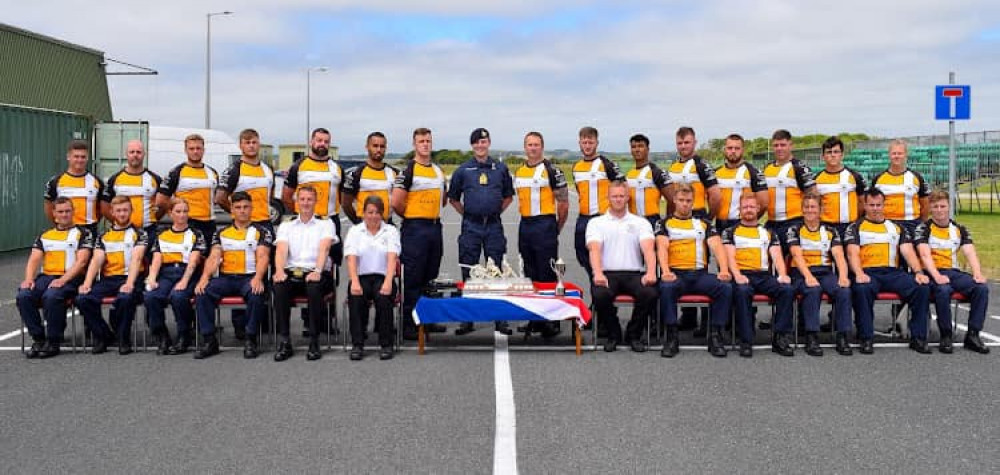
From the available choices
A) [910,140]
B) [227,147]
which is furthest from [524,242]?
[910,140]

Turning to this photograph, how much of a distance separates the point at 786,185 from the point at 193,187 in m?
5.54

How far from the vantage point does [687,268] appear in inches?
343

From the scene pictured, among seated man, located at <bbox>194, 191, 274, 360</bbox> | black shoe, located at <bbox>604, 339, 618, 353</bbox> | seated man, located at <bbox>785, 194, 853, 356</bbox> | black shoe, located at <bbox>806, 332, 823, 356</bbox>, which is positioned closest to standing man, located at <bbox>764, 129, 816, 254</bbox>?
seated man, located at <bbox>785, 194, 853, 356</bbox>

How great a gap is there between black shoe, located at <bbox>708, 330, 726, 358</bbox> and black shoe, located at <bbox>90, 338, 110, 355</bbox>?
5.10m

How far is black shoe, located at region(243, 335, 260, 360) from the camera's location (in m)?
8.21

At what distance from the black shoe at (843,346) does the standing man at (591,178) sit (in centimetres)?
227

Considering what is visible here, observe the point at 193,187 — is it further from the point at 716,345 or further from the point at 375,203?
the point at 716,345

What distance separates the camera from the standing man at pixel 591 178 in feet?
30.7

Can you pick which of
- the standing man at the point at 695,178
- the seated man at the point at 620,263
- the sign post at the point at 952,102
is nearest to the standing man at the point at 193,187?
the seated man at the point at 620,263

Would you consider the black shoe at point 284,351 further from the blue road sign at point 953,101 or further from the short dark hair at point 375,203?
the blue road sign at point 953,101

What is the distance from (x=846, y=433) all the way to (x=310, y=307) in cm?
448

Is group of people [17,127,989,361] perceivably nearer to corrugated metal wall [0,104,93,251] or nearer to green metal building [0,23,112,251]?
corrugated metal wall [0,104,93,251]

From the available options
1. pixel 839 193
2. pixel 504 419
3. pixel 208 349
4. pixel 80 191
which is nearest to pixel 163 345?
pixel 208 349

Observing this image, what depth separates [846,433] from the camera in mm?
5652
